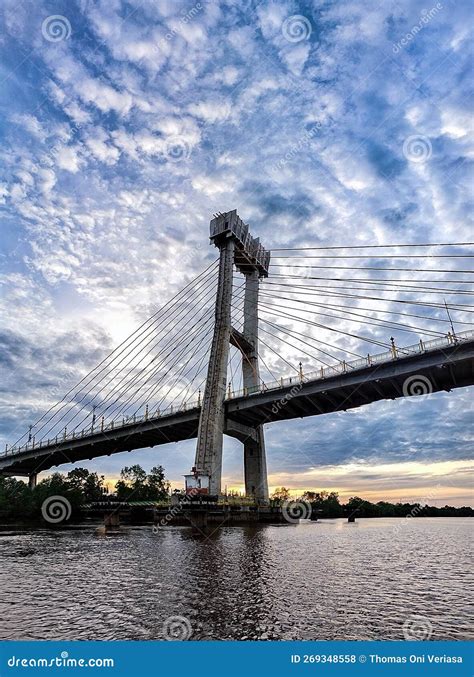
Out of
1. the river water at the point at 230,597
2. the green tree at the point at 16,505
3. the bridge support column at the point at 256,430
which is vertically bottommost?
the river water at the point at 230,597

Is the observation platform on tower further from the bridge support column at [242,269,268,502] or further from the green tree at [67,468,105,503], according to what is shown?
the green tree at [67,468,105,503]

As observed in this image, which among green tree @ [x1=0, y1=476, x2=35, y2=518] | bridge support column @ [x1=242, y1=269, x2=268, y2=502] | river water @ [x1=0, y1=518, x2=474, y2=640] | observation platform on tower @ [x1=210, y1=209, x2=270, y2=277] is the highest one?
observation platform on tower @ [x1=210, y1=209, x2=270, y2=277]

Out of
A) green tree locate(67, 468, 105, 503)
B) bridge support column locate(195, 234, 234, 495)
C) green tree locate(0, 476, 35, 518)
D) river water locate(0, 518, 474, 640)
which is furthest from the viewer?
green tree locate(67, 468, 105, 503)

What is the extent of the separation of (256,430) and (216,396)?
49.2ft

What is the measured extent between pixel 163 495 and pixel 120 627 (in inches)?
4593

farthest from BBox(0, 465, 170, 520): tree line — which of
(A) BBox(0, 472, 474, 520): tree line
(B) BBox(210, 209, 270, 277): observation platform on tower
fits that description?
(B) BBox(210, 209, 270, 277): observation platform on tower

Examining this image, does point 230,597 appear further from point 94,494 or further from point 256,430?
point 94,494

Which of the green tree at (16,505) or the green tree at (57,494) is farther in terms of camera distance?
the green tree at (57,494)

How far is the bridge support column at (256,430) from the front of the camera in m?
71.4

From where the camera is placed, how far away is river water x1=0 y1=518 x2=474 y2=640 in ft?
40.3

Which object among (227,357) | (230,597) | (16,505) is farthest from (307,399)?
(16,505)

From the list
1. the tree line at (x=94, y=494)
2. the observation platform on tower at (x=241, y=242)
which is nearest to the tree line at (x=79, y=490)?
the tree line at (x=94, y=494)

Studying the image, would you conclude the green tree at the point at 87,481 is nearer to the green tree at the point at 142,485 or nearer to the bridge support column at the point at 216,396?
the green tree at the point at 142,485

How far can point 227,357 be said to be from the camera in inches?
2562
